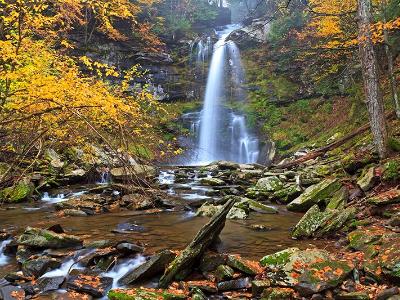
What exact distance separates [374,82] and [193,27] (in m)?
28.5

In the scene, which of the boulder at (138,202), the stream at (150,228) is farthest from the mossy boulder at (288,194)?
the boulder at (138,202)

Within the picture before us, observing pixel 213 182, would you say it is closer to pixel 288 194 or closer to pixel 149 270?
pixel 288 194

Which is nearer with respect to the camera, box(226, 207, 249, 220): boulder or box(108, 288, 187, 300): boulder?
box(108, 288, 187, 300): boulder

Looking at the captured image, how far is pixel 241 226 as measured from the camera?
8.43 meters

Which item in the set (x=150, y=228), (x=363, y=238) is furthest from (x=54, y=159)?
(x=363, y=238)

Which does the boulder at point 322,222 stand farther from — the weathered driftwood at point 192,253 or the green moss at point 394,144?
the green moss at point 394,144

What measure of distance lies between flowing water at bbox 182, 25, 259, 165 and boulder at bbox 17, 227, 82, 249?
14.2 meters

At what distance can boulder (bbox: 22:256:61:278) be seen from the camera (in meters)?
5.62

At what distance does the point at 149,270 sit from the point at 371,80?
738cm

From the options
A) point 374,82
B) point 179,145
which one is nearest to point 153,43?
point 179,145

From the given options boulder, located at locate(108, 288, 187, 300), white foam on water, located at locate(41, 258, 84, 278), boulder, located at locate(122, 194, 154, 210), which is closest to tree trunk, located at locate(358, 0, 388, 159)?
boulder, located at locate(122, 194, 154, 210)

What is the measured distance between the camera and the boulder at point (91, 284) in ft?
16.7

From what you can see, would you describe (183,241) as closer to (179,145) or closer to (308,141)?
(308,141)

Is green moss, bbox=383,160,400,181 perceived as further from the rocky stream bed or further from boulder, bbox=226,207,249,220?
boulder, bbox=226,207,249,220
